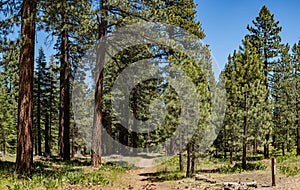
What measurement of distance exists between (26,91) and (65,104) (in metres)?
10.2

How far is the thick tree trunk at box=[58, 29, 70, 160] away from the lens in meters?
21.7

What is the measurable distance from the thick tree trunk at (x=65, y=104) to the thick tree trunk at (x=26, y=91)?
9.46 meters

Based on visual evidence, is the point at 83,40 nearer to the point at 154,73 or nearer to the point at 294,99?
the point at 154,73

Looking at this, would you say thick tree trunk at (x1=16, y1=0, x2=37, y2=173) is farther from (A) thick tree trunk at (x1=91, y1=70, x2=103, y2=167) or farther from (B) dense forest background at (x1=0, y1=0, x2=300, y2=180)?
(A) thick tree trunk at (x1=91, y1=70, x2=103, y2=167)

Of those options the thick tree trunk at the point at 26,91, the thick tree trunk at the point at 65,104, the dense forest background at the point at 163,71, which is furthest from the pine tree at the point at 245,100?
the thick tree trunk at the point at 26,91

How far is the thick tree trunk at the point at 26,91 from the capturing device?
1149cm

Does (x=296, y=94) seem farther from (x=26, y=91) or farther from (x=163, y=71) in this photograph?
(x=26, y=91)

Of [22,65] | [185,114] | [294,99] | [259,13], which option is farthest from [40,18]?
[294,99]

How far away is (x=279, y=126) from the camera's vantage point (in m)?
33.2

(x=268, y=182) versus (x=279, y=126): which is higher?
(x=279, y=126)

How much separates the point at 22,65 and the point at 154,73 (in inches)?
633

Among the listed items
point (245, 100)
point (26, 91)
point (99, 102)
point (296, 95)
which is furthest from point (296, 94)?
point (26, 91)

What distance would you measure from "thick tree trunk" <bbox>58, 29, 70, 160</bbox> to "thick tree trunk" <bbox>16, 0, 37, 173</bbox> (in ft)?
31.0

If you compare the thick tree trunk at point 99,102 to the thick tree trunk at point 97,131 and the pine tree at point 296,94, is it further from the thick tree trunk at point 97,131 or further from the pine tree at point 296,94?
the pine tree at point 296,94
